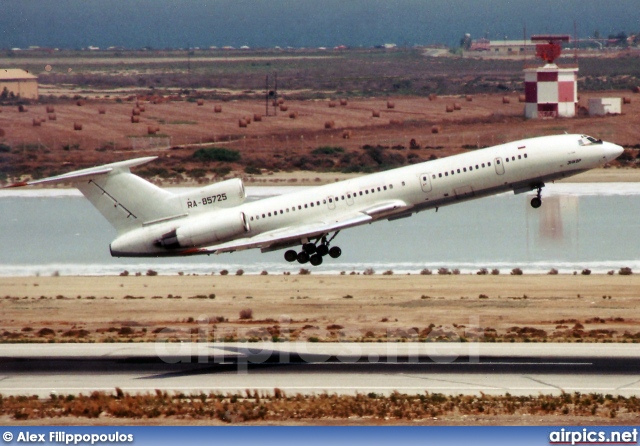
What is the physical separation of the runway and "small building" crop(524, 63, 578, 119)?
359 ft

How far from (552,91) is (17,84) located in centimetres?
6845

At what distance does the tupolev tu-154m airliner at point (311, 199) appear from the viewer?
6575 centimetres

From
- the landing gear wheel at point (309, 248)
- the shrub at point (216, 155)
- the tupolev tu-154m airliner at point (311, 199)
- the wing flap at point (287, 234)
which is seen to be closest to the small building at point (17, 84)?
the shrub at point (216, 155)

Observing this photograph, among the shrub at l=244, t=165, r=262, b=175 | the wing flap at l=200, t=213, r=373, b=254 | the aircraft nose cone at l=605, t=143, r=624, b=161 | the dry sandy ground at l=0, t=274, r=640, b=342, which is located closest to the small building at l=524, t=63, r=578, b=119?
the shrub at l=244, t=165, r=262, b=175

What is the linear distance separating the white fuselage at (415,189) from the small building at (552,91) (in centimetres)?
9816

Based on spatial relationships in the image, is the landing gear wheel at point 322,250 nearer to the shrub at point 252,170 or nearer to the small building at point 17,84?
the shrub at point 252,170

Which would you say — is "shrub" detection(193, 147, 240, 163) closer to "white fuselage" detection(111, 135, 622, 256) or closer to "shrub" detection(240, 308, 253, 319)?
"shrub" detection(240, 308, 253, 319)

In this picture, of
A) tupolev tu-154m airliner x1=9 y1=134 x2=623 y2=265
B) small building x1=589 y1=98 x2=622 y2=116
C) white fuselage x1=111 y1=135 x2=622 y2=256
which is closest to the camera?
white fuselage x1=111 y1=135 x2=622 y2=256

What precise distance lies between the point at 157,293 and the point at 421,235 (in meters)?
31.8

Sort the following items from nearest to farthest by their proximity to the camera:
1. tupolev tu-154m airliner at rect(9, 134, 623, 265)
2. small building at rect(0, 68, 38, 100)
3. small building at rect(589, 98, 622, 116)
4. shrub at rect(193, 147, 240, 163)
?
tupolev tu-154m airliner at rect(9, 134, 623, 265)
shrub at rect(193, 147, 240, 163)
small building at rect(0, 68, 38, 100)
small building at rect(589, 98, 622, 116)

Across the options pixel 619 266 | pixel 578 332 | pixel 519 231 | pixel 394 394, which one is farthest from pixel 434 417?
pixel 519 231

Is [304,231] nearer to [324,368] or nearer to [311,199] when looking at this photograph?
[311,199]

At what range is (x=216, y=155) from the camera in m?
144

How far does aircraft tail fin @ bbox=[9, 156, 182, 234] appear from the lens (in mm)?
67375
